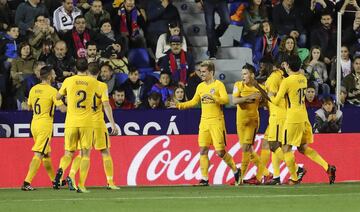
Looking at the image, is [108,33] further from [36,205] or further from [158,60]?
[36,205]

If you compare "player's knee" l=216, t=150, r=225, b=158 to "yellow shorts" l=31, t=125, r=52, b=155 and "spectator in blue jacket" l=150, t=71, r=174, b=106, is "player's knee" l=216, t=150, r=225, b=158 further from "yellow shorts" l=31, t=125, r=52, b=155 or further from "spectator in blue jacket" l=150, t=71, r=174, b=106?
"spectator in blue jacket" l=150, t=71, r=174, b=106

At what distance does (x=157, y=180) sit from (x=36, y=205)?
21.7ft

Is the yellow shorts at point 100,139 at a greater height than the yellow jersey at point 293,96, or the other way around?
the yellow jersey at point 293,96

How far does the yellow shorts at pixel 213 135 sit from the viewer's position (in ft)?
67.3

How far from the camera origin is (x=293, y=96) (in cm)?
1992

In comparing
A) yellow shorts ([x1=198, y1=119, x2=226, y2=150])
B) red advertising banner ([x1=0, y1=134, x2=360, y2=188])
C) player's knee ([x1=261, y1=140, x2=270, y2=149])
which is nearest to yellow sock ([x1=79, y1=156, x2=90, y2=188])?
yellow shorts ([x1=198, y1=119, x2=226, y2=150])

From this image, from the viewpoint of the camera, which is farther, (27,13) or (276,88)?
(27,13)

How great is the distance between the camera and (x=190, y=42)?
27.0 m

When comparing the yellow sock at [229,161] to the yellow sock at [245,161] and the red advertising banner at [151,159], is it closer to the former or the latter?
the yellow sock at [245,161]

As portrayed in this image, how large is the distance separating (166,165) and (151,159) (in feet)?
0.97

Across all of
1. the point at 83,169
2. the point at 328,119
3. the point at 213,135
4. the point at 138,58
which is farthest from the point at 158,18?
the point at 83,169

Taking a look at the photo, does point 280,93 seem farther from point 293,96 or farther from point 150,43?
point 150,43

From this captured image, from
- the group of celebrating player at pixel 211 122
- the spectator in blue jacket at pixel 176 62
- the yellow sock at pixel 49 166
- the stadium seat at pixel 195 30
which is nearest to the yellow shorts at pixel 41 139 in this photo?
the group of celebrating player at pixel 211 122

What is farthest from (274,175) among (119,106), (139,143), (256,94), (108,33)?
(108,33)
